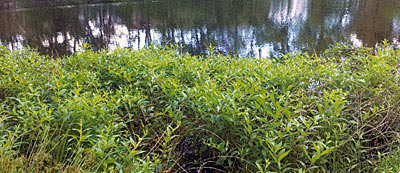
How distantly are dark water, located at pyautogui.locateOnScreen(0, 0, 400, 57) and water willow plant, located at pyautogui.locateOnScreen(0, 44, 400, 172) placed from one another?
4321 millimetres

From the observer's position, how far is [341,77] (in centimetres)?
249

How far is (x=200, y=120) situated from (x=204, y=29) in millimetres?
7631

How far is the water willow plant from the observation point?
188 centimetres

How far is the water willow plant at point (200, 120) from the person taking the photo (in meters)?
1.88

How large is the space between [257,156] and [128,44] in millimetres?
6682

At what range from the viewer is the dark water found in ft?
25.7

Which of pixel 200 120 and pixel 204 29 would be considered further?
pixel 204 29

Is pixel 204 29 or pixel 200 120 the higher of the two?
pixel 204 29

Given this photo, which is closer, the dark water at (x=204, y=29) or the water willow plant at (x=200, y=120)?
the water willow plant at (x=200, y=120)

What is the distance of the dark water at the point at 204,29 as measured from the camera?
25.7ft

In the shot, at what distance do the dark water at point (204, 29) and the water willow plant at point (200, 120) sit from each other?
14.2 ft

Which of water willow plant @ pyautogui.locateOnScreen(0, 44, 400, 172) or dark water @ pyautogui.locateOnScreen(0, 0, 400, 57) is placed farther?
dark water @ pyautogui.locateOnScreen(0, 0, 400, 57)

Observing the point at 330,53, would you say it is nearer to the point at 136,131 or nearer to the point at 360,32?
the point at 136,131

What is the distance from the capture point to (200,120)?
2398 mm
